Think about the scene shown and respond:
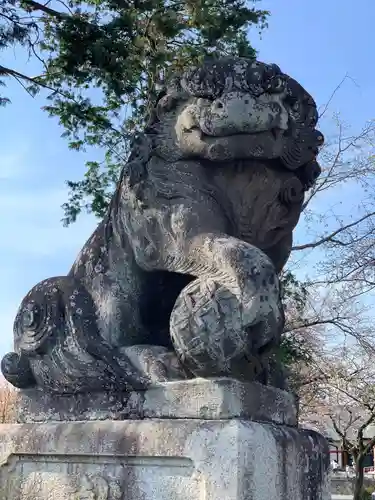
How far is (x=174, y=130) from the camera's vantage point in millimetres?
2881

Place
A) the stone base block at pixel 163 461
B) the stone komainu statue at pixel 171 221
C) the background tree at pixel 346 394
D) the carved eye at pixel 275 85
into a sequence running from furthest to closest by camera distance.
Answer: the background tree at pixel 346 394
the carved eye at pixel 275 85
the stone komainu statue at pixel 171 221
the stone base block at pixel 163 461

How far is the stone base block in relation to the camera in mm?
2186

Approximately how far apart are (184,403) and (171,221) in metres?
0.73

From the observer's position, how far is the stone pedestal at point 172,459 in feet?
7.17

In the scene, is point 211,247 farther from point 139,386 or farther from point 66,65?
point 66,65

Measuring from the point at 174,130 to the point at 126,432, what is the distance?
1.27 m

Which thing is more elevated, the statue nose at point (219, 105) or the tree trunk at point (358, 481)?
the statue nose at point (219, 105)

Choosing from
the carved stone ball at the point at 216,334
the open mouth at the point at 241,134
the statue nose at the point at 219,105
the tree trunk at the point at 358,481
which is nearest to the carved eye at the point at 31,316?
the carved stone ball at the point at 216,334

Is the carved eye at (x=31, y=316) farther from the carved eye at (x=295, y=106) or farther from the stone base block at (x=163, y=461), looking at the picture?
the carved eye at (x=295, y=106)

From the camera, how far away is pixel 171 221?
2.67 m

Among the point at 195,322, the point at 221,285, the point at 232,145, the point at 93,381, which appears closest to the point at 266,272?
the point at 221,285

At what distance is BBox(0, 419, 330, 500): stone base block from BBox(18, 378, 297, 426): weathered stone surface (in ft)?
0.16

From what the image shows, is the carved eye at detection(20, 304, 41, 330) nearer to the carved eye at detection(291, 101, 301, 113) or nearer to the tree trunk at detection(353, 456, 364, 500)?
the carved eye at detection(291, 101, 301, 113)

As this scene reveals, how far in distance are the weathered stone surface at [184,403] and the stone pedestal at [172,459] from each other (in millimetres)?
10
